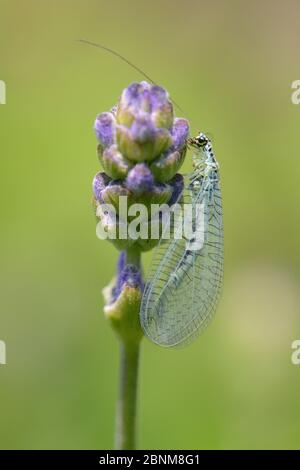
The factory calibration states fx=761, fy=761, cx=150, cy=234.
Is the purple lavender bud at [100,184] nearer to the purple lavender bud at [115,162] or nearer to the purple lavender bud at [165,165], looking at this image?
the purple lavender bud at [115,162]

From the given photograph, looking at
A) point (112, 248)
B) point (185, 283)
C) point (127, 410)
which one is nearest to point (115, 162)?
point (185, 283)

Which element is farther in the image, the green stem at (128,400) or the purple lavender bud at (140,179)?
the green stem at (128,400)

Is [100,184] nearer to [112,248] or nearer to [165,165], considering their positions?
[165,165]

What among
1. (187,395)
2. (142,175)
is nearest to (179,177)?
(142,175)

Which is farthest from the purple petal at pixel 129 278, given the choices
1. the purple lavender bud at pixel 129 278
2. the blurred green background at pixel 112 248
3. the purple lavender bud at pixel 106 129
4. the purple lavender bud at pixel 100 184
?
the blurred green background at pixel 112 248
